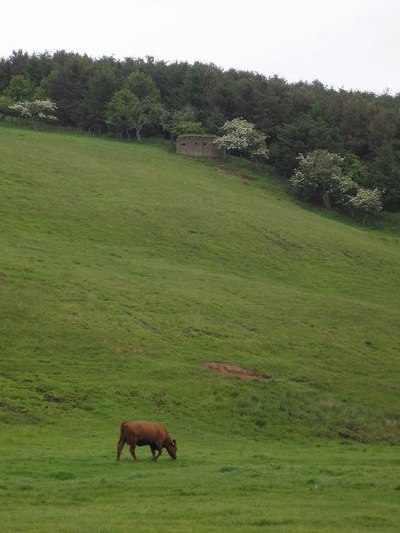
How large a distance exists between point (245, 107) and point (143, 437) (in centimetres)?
8937

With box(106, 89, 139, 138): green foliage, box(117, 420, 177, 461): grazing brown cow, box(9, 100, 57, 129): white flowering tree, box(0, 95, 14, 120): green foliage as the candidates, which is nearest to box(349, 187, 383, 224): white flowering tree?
box(106, 89, 139, 138): green foliage

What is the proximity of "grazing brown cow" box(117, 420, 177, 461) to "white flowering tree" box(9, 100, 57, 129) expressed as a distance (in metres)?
82.5

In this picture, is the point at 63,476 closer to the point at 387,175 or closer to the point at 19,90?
the point at 387,175

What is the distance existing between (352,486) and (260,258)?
145ft

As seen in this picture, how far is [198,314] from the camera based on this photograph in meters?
46.2

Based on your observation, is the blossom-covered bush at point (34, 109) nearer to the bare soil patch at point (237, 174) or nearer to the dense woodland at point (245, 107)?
the dense woodland at point (245, 107)

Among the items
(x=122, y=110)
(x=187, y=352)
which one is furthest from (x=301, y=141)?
(x=187, y=352)

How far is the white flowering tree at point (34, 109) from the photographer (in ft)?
334

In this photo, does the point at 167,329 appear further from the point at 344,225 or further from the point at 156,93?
the point at 156,93

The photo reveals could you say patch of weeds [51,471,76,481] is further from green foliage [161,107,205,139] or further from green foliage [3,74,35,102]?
green foliage [3,74,35,102]

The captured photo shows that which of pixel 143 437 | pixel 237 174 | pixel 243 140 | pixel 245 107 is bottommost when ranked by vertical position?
pixel 143 437

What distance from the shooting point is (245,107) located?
110 m

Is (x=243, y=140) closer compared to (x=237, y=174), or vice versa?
(x=237, y=174)

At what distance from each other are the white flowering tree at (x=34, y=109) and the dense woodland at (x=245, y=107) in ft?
6.71
